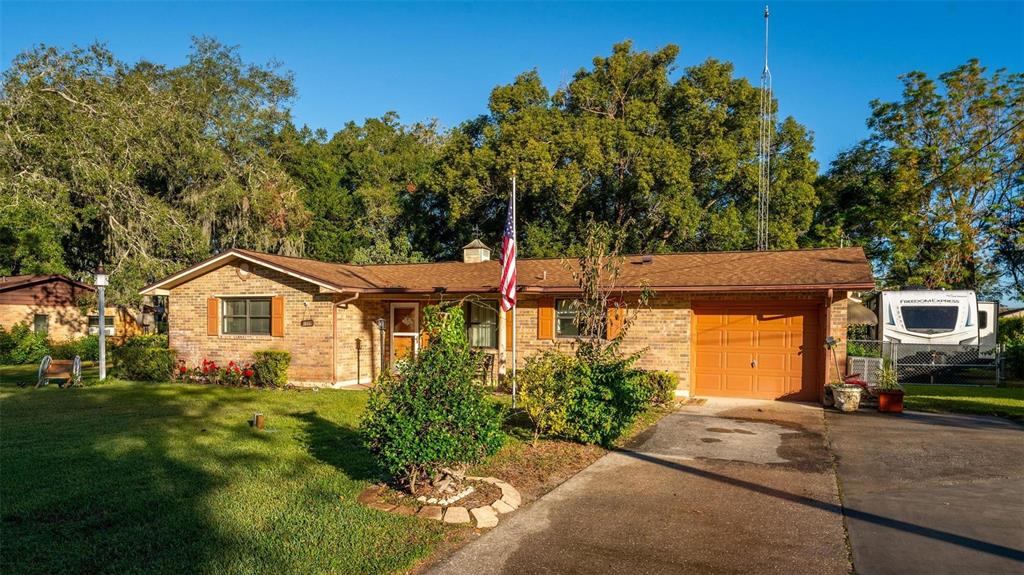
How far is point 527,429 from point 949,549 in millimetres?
5561

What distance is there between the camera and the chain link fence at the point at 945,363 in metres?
15.7

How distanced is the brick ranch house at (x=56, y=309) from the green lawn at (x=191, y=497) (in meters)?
15.1

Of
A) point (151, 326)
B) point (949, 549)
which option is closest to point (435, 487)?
point (949, 549)

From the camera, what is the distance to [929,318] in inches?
669

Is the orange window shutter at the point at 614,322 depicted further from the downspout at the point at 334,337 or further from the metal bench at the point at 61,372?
the metal bench at the point at 61,372

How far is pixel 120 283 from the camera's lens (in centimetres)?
2241

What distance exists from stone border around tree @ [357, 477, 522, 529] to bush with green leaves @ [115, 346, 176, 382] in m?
12.0

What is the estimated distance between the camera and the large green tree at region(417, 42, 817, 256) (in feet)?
80.7

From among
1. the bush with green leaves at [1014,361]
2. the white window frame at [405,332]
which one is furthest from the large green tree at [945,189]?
the white window frame at [405,332]

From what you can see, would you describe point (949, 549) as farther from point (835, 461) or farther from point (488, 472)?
point (488, 472)

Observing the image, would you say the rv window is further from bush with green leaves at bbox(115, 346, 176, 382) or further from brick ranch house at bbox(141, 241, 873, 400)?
bush with green leaves at bbox(115, 346, 176, 382)

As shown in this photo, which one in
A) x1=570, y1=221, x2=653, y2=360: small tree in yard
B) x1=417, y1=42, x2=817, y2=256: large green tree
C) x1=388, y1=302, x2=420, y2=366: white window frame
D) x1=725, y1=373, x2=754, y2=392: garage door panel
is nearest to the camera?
x1=570, y1=221, x2=653, y2=360: small tree in yard

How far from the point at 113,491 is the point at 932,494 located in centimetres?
819

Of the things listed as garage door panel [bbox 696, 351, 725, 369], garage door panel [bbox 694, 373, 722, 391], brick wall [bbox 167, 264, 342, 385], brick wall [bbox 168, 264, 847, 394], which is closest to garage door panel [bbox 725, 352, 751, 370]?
garage door panel [bbox 696, 351, 725, 369]
